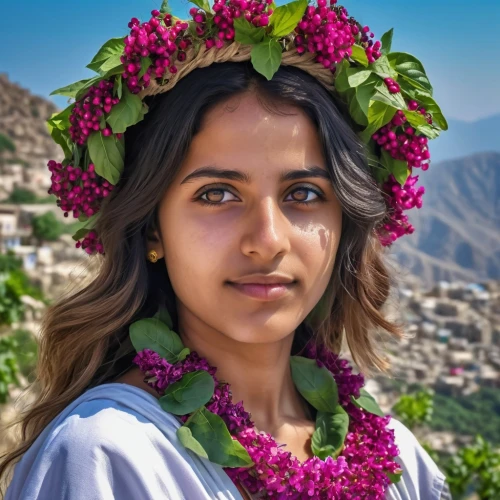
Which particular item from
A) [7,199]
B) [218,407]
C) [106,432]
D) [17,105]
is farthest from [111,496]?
[17,105]

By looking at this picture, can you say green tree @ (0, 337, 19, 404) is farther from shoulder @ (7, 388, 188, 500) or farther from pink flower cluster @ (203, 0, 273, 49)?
pink flower cluster @ (203, 0, 273, 49)

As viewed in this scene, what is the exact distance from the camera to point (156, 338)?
187 cm

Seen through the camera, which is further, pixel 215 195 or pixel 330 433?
pixel 330 433

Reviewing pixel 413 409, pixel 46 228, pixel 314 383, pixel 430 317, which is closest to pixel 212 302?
pixel 314 383

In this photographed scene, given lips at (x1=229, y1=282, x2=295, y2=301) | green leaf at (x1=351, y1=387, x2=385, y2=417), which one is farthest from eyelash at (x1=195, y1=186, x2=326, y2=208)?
green leaf at (x1=351, y1=387, x2=385, y2=417)

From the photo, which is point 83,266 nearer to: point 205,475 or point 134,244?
point 134,244

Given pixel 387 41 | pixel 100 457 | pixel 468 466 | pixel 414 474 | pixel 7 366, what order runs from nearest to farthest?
pixel 100 457 → pixel 387 41 → pixel 414 474 → pixel 468 466 → pixel 7 366

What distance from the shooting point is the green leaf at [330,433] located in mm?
1997

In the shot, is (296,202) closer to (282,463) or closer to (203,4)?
(203,4)

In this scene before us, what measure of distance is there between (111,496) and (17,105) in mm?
44306

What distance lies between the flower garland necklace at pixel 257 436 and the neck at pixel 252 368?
5 centimetres

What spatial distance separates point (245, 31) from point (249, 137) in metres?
0.24

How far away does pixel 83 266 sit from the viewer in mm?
2090

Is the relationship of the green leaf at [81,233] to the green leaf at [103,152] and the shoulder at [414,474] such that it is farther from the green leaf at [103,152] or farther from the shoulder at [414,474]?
the shoulder at [414,474]
